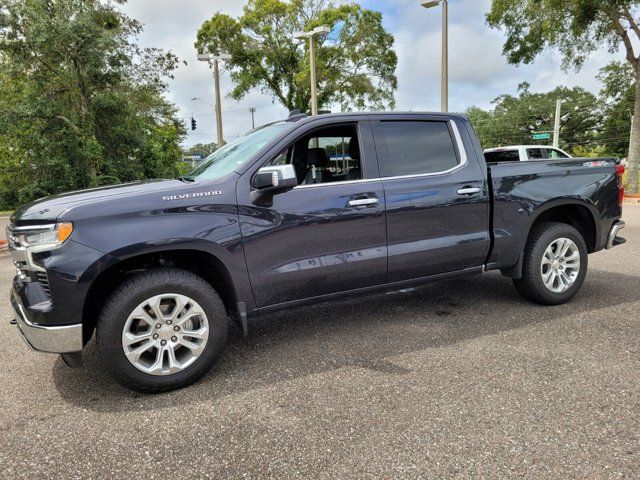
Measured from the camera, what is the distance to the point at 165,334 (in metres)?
3.04

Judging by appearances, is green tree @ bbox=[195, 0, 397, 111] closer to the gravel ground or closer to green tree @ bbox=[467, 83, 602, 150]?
the gravel ground

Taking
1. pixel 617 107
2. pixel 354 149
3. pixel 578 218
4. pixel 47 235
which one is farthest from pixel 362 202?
pixel 617 107

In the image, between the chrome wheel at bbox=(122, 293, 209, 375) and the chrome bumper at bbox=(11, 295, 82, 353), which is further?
the chrome wheel at bbox=(122, 293, 209, 375)

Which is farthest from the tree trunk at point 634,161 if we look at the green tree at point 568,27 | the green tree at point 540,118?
the green tree at point 540,118

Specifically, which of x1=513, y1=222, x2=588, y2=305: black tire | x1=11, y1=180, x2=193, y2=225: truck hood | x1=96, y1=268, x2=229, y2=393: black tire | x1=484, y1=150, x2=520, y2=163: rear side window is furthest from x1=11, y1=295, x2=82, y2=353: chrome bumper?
x1=484, y1=150, x2=520, y2=163: rear side window

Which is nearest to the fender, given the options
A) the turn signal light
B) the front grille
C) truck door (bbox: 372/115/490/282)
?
truck door (bbox: 372/115/490/282)

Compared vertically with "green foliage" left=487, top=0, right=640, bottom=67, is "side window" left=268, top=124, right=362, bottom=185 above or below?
below

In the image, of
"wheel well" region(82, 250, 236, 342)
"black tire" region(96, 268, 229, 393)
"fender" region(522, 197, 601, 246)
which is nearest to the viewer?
"black tire" region(96, 268, 229, 393)

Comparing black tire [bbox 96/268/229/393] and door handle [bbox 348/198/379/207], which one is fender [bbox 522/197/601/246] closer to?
door handle [bbox 348/198/379/207]

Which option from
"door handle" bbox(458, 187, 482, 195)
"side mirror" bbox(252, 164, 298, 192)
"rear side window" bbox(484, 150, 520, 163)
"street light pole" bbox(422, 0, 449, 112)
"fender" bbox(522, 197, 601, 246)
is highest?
"street light pole" bbox(422, 0, 449, 112)

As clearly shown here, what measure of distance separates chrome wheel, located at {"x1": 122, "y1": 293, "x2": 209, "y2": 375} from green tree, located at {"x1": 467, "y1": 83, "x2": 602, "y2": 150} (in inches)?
2763

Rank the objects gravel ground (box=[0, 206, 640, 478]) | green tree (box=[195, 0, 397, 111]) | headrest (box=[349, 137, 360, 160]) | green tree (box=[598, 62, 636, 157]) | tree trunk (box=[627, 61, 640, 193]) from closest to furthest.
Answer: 1. gravel ground (box=[0, 206, 640, 478])
2. headrest (box=[349, 137, 360, 160])
3. tree trunk (box=[627, 61, 640, 193])
4. green tree (box=[195, 0, 397, 111])
5. green tree (box=[598, 62, 636, 157])

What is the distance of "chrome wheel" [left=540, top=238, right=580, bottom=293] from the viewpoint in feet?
14.7

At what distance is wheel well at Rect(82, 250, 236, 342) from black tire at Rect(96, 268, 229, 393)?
0.13 metres
